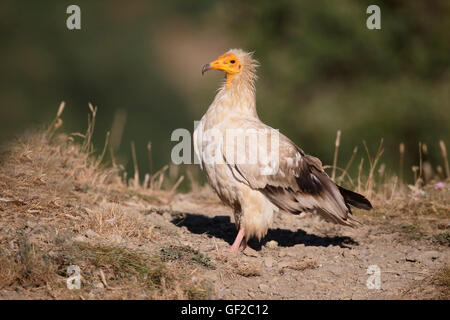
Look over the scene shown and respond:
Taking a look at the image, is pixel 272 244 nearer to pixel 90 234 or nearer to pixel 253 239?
pixel 253 239

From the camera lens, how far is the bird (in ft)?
17.3

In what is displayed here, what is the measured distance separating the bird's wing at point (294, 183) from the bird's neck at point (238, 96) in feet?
0.83

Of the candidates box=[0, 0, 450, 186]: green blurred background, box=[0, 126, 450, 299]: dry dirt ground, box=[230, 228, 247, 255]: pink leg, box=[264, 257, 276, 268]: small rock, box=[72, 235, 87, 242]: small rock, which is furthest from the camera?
box=[0, 0, 450, 186]: green blurred background

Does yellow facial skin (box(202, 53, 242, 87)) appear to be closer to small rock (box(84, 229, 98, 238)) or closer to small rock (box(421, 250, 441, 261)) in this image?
small rock (box(84, 229, 98, 238))

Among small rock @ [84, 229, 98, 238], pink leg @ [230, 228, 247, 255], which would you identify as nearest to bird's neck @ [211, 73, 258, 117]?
pink leg @ [230, 228, 247, 255]

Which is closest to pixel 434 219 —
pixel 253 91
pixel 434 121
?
pixel 253 91

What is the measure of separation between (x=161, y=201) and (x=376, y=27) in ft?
25.9

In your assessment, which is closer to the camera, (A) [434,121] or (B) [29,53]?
(A) [434,121]

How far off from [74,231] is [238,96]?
2.04 metres

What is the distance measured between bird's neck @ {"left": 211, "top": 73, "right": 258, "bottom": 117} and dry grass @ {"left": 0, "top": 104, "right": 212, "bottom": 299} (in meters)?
1.40

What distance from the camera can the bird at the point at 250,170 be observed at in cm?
527

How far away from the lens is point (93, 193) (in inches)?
249

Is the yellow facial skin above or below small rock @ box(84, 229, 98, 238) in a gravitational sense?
above

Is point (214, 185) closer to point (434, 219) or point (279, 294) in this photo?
point (279, 294)
